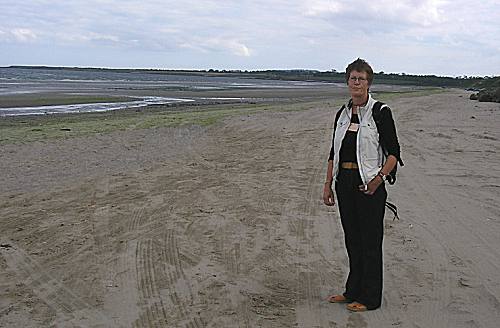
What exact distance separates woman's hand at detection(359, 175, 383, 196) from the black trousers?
4cm

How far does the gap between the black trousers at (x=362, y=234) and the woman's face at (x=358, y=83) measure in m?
0.59

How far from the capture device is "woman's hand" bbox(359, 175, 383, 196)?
4.73 m

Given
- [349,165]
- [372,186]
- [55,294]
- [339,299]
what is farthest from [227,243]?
[372,186]

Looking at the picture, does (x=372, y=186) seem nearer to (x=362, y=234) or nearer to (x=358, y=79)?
(x=362, y=234)

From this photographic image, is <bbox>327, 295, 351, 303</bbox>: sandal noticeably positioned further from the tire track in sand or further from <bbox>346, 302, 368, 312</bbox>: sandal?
the tire track in sand

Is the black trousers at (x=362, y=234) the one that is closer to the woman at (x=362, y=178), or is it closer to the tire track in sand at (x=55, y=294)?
the woman at (x=362, y=178)

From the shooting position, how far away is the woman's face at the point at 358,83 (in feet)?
15.4

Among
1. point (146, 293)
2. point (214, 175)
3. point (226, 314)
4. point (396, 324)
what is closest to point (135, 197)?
point (214, 175)

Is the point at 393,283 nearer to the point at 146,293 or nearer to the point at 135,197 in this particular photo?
the point at 146,293

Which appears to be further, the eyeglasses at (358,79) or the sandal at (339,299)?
the sandal at (339,299)

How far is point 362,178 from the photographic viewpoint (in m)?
4.77

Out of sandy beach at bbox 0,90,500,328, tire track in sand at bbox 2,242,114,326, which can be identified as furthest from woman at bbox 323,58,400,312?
tire track in sand at bbox 2,242,114,326

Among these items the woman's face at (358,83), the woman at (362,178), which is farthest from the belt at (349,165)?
the woman's face at (358,83)

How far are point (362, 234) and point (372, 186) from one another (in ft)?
1.49
